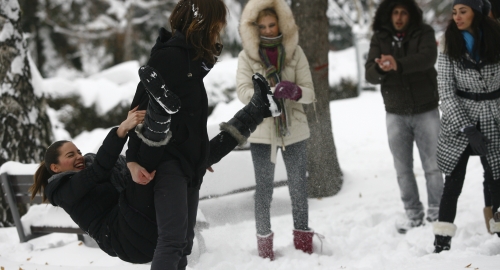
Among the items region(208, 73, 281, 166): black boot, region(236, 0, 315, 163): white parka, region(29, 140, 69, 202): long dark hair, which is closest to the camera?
region(29, 140, 69, 202): long dark hair

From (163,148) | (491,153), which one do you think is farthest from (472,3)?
(163,148)

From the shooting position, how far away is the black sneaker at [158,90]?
254 cm

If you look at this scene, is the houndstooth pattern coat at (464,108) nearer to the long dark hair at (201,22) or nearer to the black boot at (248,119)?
the black boot at (248,119)

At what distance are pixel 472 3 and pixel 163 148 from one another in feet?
8.26

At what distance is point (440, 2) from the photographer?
26.1 metres

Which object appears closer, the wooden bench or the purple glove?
the purple glove

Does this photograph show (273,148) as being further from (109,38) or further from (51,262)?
(109,38)

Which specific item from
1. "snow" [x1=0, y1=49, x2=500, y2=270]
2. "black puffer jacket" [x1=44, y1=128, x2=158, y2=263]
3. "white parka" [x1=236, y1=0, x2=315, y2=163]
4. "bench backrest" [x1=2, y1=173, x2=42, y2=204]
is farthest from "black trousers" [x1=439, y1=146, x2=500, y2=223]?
"bench backrest" [x1=2, y1=173, x2=42, y2=204]

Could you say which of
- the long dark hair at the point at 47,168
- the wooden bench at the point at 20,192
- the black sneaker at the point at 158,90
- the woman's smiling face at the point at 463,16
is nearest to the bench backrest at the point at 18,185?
the wooden bench at the point at 20,192

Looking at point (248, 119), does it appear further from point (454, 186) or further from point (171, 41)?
point (454, 186)

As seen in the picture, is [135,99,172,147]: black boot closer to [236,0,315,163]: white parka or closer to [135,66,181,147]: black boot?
[135,66,181,147]: black boot

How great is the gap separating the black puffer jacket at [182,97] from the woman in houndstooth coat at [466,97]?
1.96 metres

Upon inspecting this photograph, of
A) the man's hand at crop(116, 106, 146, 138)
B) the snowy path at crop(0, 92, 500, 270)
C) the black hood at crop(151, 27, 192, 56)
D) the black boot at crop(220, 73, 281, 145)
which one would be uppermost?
the black hood at crop(151, 27, 192, 56)

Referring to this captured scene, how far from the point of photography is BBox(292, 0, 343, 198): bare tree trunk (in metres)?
5.87
